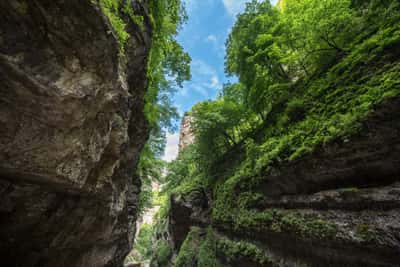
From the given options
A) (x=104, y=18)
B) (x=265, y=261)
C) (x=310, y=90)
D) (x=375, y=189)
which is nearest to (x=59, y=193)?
(x=104, y=18)

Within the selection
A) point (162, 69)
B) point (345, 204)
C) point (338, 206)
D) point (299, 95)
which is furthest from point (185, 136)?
point (345, 204)

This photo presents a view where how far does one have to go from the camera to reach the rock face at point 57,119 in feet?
9.00

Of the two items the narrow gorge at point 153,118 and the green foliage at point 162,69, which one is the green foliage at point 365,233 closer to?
the narrow gorge at point 153,118

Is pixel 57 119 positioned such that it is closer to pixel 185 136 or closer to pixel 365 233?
pixel 365 233

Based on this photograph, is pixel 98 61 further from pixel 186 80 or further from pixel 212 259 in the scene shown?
pixel 212 259

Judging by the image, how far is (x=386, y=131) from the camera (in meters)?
3.63

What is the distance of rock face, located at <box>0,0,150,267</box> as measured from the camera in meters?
2.74

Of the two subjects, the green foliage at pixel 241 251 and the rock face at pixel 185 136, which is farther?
the rock face at pixel 185 136

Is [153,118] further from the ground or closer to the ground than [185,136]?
closer to the ground

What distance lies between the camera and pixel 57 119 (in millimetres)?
3379

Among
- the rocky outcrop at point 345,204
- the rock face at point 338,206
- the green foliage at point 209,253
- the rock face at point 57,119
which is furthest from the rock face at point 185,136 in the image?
the rocky outcrop at point 345,204

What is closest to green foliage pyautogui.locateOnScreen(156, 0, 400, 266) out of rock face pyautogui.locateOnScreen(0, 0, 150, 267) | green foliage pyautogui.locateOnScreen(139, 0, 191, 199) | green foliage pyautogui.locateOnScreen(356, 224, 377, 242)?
green foliage pyautogui.locateOnScreen(356, 224, 377, 242)

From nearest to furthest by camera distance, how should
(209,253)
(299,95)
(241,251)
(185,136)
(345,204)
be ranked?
(345,204) → (241,251) → (299,95) → (209,253) → (185,136)

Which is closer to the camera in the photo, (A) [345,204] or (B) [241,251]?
(A) [345,204]
